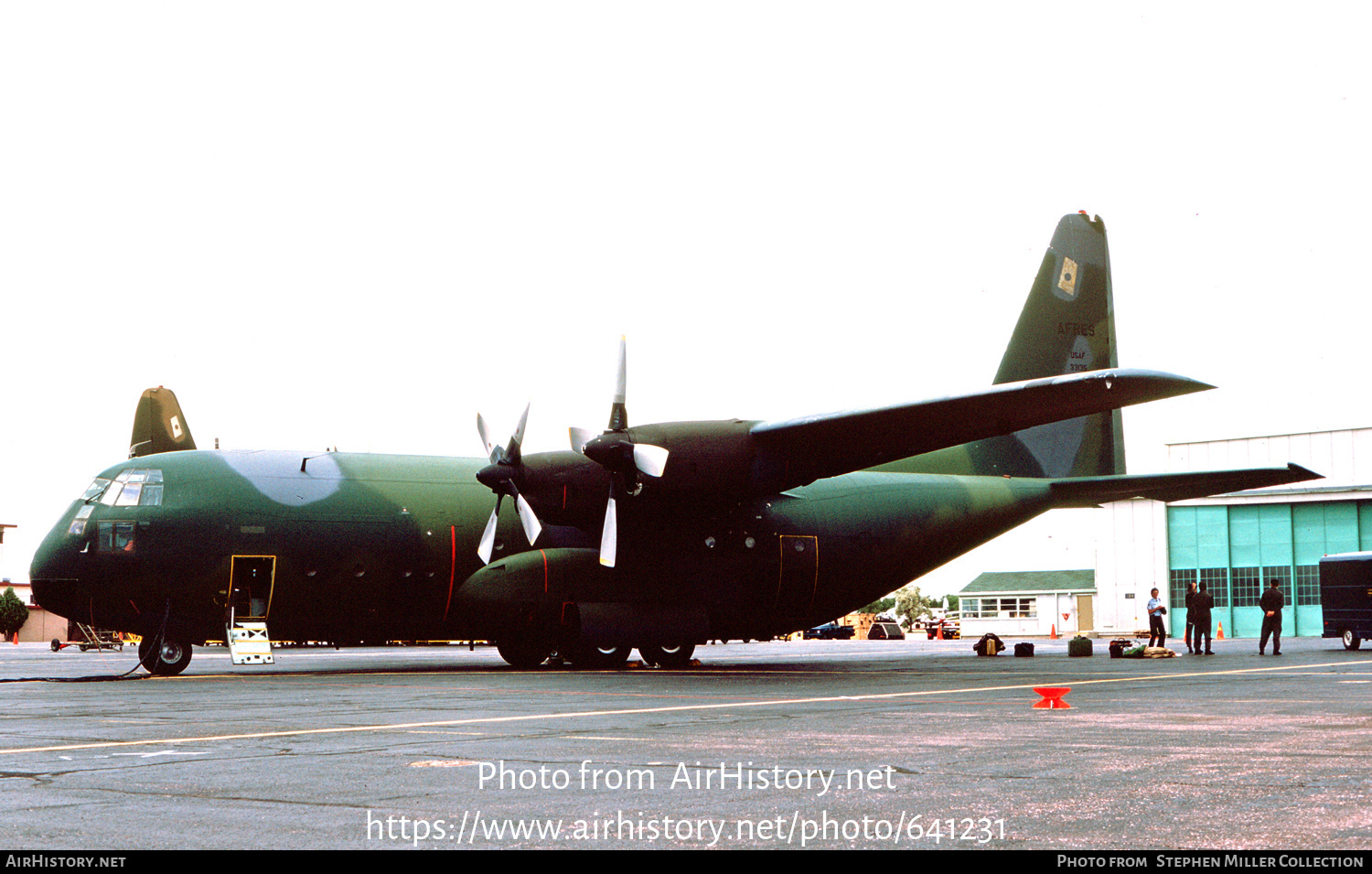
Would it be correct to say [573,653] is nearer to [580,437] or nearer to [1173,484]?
[580,437]

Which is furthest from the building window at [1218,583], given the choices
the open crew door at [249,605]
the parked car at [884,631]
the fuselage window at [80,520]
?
the fuselage window at [80,520]

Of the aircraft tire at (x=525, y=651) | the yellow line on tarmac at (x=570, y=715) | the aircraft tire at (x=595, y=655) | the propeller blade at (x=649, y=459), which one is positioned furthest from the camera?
the aircraft tire at (x=525, y=651)

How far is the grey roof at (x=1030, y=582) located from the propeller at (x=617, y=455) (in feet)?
265

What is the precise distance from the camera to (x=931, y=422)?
21.6 meters

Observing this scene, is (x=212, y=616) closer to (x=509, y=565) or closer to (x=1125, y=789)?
(x=509, y=565)

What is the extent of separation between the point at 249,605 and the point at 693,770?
1671cm

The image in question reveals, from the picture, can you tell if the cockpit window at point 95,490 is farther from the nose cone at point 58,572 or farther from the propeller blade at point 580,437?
the propeller blade at point 580,437

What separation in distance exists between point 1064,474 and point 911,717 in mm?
19994

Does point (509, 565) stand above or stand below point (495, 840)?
above

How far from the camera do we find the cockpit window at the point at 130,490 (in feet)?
73.4

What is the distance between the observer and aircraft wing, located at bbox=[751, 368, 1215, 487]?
19.2 meters

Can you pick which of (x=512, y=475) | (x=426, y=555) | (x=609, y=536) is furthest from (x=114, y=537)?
(x=609, y=536)
